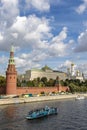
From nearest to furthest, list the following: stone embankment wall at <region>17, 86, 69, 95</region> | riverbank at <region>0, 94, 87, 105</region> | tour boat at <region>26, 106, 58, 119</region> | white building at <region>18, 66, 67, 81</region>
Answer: tour boat at <region>26, 106, 58, 119</region>
riverbank at <region>0, 94, 87, 105</region>
stone embankment wall at <region>17, 86, 69, 95</region>
white building at <region>18, 66, 67, 81</region>

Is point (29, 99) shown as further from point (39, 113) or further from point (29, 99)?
point (39, 113)

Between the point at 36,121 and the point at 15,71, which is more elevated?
the point at 15,71

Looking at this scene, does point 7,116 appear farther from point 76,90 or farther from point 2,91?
point 76,90

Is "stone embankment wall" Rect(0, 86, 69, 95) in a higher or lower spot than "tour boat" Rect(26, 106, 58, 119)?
higher

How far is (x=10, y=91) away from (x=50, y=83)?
37.8m

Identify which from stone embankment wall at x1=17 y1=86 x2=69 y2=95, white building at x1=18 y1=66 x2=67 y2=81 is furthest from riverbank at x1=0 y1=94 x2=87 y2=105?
white building at x1=18 y1=66 x2=67 y2=81

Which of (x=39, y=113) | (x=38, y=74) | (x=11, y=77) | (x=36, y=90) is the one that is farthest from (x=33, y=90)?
(x=38, y=74)

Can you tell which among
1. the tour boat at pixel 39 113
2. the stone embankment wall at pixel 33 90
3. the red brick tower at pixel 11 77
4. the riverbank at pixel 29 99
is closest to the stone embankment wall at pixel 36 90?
the stone embankment wall at pixel 33 90

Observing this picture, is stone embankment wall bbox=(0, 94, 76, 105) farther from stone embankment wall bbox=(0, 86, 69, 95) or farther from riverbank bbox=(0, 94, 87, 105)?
stone embankment wall bbox=(0, 86, 69, 95)

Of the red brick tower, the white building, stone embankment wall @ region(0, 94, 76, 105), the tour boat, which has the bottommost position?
the tour boat

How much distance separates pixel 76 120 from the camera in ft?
152

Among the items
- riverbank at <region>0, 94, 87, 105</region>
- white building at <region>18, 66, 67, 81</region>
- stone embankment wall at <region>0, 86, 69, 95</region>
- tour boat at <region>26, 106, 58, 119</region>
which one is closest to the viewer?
tour boat at <region>26, 106, 58, 119</region>

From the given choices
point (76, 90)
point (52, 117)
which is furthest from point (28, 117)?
point (76, 90)

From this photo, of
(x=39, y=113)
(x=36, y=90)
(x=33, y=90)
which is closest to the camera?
(x=39, y=113)
